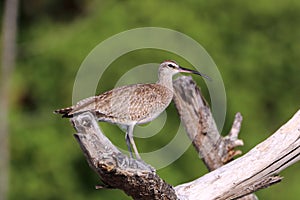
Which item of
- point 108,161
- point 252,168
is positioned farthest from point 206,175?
point 108,161

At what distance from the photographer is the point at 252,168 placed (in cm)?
416

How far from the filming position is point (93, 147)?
3537mm

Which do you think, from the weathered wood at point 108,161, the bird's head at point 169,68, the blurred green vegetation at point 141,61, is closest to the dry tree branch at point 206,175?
the weathered wood at point 108,161

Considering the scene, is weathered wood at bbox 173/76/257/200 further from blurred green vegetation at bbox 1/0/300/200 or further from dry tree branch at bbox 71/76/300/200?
blurred green vegetation at bbox 1/0/300/200

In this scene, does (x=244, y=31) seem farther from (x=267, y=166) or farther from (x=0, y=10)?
(x=267, y=166)

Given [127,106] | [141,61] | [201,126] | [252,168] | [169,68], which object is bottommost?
Result: [252,168]

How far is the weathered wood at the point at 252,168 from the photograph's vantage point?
13.6 ft

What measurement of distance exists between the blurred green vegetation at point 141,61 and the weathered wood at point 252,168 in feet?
23.2

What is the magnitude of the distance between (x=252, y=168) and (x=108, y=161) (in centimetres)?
89

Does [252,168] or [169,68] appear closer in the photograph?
[169,68]

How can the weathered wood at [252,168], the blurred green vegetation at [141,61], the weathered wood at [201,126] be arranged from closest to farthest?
the weathered wood at [252,168] → the weathered wood at [201,126] → the blurred green vegetation at [141,61]

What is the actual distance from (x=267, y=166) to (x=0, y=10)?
13.7 metres

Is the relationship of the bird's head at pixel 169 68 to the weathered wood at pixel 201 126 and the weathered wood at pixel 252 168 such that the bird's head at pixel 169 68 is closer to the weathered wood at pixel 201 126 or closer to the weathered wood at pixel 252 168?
the weathered wood at pixel 252 168

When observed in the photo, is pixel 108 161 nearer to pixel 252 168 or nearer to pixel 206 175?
pixel 206 175
